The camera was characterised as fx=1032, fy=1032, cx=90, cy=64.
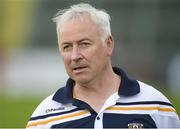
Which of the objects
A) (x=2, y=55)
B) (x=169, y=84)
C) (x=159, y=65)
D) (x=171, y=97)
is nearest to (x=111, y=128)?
(x=171, y=97)

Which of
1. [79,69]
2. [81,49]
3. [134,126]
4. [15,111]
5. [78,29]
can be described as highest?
[78,29]

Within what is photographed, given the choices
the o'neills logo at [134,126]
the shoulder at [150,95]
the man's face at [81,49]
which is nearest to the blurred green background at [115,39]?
the shoulder at [150,95]

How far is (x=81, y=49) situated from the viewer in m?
6.53

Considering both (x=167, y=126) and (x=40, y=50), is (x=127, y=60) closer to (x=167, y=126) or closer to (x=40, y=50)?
(x=40, y=50)

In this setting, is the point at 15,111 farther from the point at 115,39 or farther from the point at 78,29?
the point at 78,29

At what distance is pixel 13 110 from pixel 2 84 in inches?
215

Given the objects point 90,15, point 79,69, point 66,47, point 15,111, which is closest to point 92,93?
point 79,69

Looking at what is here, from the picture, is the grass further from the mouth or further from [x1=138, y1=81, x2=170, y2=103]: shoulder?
the mouth

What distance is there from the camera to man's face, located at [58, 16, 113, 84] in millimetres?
6500

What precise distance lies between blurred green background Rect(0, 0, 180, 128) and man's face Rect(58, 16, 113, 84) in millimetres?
17526

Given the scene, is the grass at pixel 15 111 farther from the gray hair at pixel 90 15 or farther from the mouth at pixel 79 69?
the mouth at pixel 79 69

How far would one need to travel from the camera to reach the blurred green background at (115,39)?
82.9 feet

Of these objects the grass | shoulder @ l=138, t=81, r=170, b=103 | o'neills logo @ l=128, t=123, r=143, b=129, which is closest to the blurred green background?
the grass

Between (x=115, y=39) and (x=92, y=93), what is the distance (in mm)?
19934
